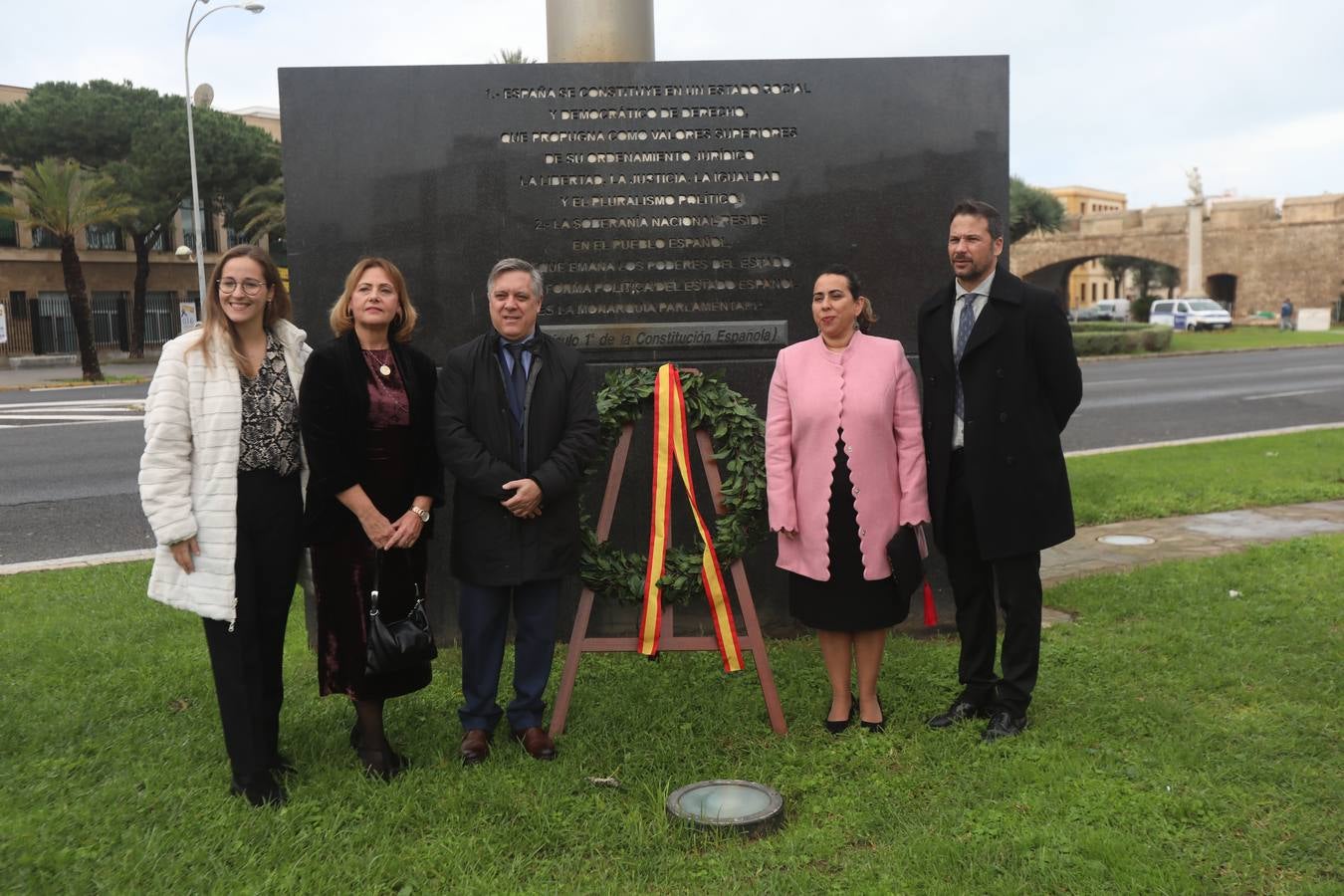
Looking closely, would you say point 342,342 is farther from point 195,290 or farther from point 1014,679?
point 195,290

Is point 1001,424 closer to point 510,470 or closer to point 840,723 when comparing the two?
point 840,723

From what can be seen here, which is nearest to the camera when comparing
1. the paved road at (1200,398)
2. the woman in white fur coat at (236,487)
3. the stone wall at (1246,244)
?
the woman in white fur coat at (236,487)

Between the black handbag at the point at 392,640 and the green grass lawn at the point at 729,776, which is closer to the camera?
the green grass lawn at the point at 729,776

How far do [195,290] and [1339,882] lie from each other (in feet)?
171

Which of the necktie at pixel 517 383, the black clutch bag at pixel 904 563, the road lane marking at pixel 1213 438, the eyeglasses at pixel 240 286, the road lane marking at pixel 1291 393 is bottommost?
the road lane marking at pixel 1213 438

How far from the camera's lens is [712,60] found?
584 cm

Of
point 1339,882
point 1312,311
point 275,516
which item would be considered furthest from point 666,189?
point 1312,311

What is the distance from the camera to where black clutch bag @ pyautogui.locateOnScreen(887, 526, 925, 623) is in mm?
4297

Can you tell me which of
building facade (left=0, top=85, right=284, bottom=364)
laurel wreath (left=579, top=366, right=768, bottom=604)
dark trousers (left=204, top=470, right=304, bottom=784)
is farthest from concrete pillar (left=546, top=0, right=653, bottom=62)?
building facade (left=0, top=85, right=284, bottom=364)

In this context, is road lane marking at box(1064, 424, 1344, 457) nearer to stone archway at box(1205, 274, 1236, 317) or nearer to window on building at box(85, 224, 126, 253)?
window on building at box(85, 224, 126, 253)

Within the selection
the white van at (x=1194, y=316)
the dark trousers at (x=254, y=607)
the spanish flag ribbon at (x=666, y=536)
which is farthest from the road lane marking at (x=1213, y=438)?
the white van at (x=1194, y=316)

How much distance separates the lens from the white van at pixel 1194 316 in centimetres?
4675

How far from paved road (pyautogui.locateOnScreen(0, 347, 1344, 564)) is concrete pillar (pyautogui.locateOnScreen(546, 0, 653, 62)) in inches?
198

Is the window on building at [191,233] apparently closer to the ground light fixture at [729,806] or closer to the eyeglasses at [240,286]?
the eyeglasses at [240,286]
